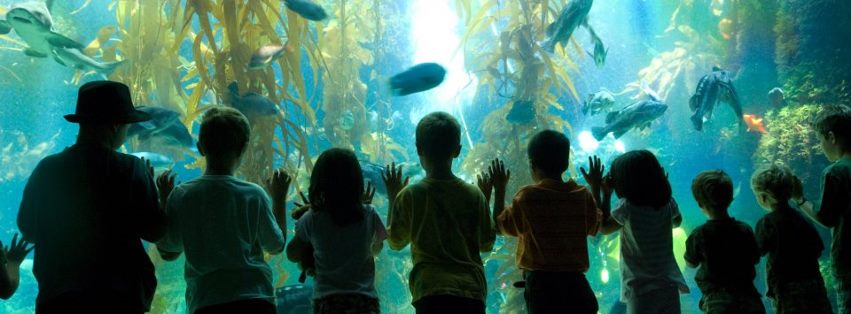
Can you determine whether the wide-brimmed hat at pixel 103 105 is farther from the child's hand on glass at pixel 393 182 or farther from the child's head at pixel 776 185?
the child's head at pixel 776 185

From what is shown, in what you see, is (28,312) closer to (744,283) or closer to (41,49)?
(41,49)

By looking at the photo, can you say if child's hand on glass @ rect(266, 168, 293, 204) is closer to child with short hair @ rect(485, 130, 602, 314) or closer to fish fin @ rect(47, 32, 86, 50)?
child with short hair @ rect(485, 130, 602, 314)

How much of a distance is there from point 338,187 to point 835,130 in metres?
3.01

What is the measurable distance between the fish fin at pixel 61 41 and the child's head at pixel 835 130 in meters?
5.26

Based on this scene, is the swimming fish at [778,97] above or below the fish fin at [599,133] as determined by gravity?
above

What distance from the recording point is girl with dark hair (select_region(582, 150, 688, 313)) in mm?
2605

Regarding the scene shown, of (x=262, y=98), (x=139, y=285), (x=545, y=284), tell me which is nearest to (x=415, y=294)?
(x=545, y=284)

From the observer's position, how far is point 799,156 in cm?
841

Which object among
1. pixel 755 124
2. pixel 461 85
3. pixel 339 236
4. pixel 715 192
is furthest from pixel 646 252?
pixel 461 85

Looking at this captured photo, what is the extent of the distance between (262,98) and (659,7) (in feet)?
58.9

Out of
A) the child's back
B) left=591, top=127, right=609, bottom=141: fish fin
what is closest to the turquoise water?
left=591, top=127, right=609, bottom=141: fish fin

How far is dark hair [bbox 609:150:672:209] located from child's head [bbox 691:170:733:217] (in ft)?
0.83

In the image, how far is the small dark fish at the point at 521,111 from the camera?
5000mm

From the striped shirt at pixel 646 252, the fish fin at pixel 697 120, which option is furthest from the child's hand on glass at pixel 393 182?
the fish fin at pixel 697 120
